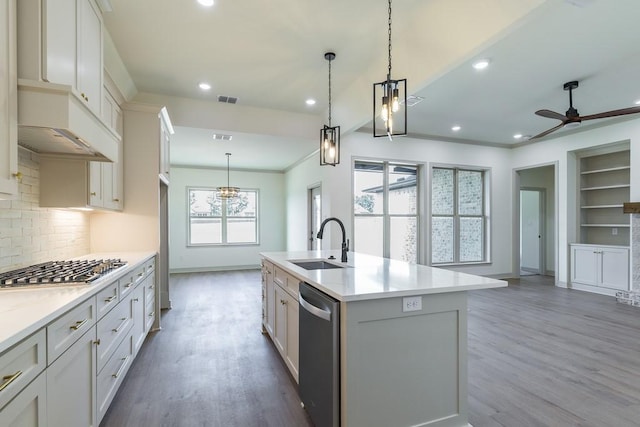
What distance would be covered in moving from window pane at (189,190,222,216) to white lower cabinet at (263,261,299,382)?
5446 mm

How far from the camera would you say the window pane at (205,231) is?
8180 millimetres

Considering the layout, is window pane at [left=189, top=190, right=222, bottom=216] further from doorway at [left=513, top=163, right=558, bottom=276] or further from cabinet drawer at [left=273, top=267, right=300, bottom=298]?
doorway at [left=513, top=163, right=558, bottom=276]

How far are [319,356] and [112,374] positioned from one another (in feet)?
4.79

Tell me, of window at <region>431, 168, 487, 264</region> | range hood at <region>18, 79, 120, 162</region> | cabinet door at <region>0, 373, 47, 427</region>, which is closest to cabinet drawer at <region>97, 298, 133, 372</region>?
cabinet door at <region>0, 373, 47, 427</region>

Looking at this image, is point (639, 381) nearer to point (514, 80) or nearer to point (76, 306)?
point (514, 80)

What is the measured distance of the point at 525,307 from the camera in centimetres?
466

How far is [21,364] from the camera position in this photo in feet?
3.71

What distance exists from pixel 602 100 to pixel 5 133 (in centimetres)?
637

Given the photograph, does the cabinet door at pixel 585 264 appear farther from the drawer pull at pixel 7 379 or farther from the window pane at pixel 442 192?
the drawer pull at pixel 7 379

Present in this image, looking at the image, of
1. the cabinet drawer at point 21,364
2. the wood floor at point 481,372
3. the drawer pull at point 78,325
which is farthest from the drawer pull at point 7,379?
the wood floor at point 481,372

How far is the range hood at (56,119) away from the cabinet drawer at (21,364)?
3.32 ft

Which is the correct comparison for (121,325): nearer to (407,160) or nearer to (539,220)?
(407,160)

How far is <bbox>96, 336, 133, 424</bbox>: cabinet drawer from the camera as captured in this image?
1.91 meters

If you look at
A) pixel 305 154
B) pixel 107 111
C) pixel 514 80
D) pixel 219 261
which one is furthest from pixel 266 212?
pixel 514 80
